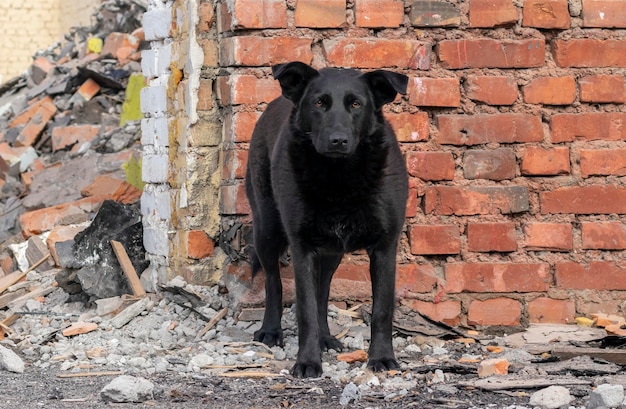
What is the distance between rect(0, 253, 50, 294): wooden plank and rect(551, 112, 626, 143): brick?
3.56 m

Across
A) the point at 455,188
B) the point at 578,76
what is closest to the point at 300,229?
the point at 455,188

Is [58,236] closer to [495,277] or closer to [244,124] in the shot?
[244,124]

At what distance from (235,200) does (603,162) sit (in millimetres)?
2034

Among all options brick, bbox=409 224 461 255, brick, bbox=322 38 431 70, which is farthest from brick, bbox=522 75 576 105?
brick, bbox=409 224 461 255

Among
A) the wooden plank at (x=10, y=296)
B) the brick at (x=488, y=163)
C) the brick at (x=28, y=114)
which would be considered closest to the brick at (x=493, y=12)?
the brick at (x=488, y=163)

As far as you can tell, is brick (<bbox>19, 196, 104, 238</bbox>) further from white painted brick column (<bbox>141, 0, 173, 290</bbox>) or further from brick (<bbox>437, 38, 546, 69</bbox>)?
brick (<bbox>437, 38, 546, 69</bbox>)

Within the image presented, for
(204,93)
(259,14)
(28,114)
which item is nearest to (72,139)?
(28,114)

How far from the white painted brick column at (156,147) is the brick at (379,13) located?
49.8 inches

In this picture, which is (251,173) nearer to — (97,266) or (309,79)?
(309,79)

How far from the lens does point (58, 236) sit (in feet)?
23.0

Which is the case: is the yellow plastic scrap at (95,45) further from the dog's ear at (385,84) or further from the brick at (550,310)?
the dog's ear at (385,84)

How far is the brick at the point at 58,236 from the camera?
6839 millimetres

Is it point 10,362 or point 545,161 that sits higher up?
point 545,161

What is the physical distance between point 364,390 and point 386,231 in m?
0.93
